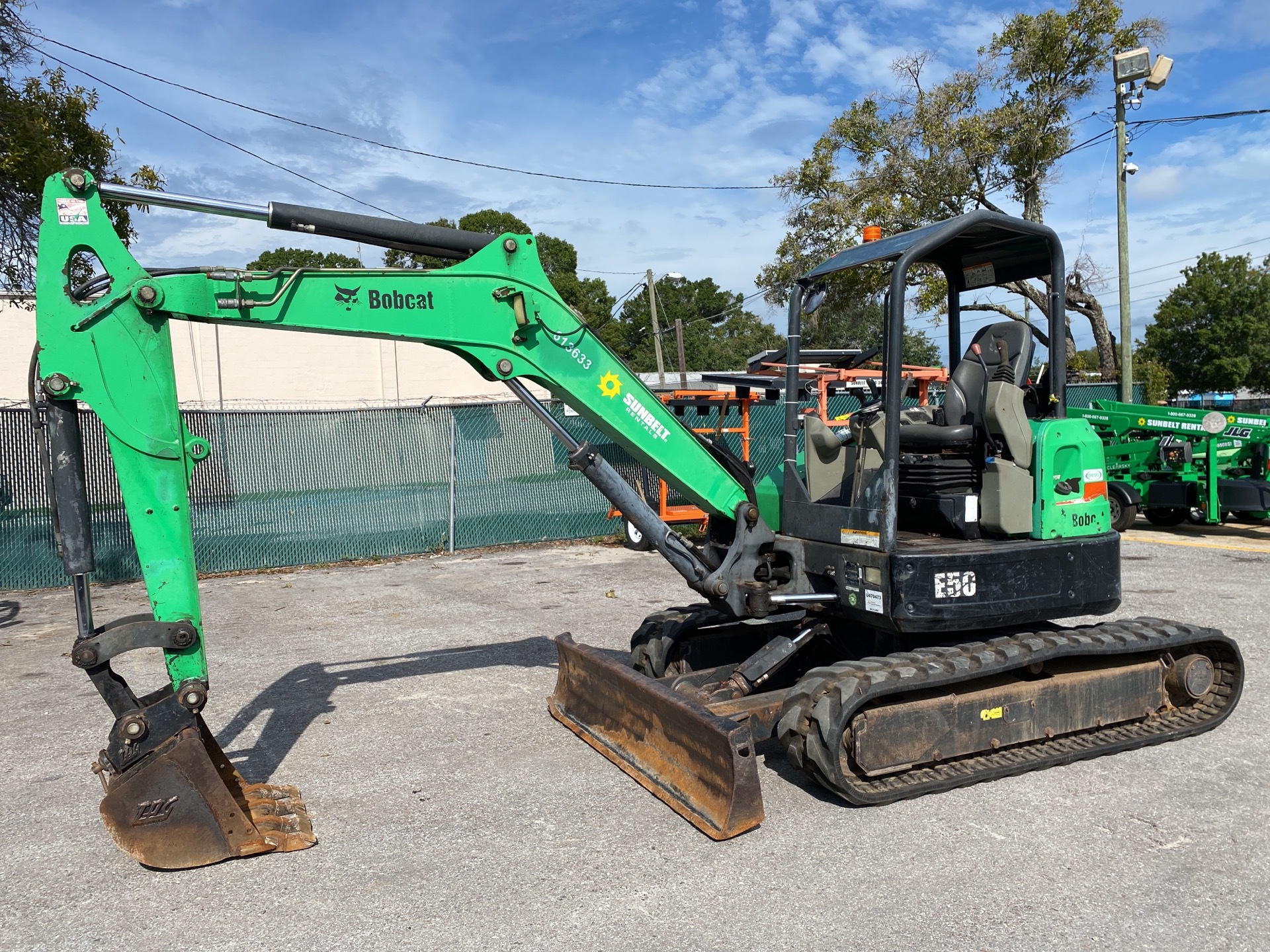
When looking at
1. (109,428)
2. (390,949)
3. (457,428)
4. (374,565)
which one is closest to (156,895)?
(390,949)

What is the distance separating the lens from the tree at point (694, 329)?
62.9 metres

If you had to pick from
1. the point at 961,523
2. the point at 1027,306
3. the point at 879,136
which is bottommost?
the point at 961,523

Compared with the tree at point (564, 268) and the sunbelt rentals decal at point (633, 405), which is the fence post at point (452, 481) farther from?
the tree at point (564, 268)

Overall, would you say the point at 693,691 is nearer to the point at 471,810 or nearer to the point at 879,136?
the point at 471,810

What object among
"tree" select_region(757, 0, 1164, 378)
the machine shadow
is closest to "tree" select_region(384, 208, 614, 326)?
"tree" select_region(757, 0, 1164, 378)

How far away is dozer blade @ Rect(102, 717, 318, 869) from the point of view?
4121 millimetres

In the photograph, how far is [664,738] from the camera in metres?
4.94

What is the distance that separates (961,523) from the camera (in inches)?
212

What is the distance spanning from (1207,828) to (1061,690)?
100 cm

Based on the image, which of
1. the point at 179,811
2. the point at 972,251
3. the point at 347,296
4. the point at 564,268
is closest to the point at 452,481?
the point at 972,251

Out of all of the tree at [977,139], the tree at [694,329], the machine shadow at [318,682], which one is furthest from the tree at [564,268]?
the machine shadow at [318,682]

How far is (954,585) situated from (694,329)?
63.9 m

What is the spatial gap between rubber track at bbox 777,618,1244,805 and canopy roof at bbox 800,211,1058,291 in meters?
2.14

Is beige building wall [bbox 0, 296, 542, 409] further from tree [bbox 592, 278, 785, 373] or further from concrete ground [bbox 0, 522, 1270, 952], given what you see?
tree [bbox 592, 278, 785, 373]
